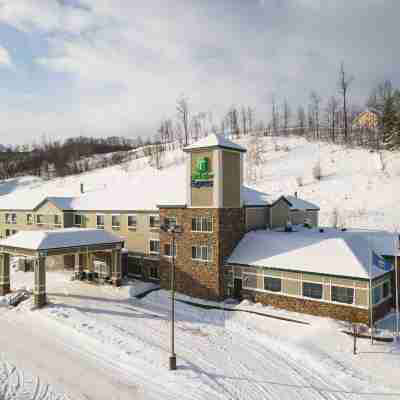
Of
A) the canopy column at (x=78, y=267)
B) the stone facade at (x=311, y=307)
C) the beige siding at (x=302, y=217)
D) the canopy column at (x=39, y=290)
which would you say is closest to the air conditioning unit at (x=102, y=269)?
the canopy column at (x=78, y=267)

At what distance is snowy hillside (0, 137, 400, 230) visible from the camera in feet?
142

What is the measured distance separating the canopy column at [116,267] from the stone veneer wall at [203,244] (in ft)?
12.0

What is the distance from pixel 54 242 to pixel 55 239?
37 centimetres

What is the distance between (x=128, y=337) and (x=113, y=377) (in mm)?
3815

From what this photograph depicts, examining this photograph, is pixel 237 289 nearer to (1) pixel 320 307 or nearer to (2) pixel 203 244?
(2) pixel 203 244

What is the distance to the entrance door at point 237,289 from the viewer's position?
26.7 meters

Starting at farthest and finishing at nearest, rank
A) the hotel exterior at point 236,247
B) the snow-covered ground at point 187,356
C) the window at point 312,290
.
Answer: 1. the window at point 312,290
2. the hotel exterior at point 236,247
3. the snow-covered ground at point 187,356

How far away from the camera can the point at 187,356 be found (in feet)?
57.3

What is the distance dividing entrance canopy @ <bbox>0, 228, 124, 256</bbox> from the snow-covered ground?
3816mm

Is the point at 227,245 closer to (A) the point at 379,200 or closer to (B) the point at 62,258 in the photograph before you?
(B) the point at 62,258

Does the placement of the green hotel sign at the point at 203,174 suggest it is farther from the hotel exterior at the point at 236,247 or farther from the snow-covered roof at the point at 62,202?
the snow-covered roof at the point at 62,202

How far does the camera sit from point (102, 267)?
32.6 m

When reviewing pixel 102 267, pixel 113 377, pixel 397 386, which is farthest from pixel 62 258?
pixel 397 386

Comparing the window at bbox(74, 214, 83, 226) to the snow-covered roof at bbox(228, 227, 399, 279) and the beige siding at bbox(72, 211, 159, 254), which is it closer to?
the beige siding at bbox(72, 211, 159, 254)
